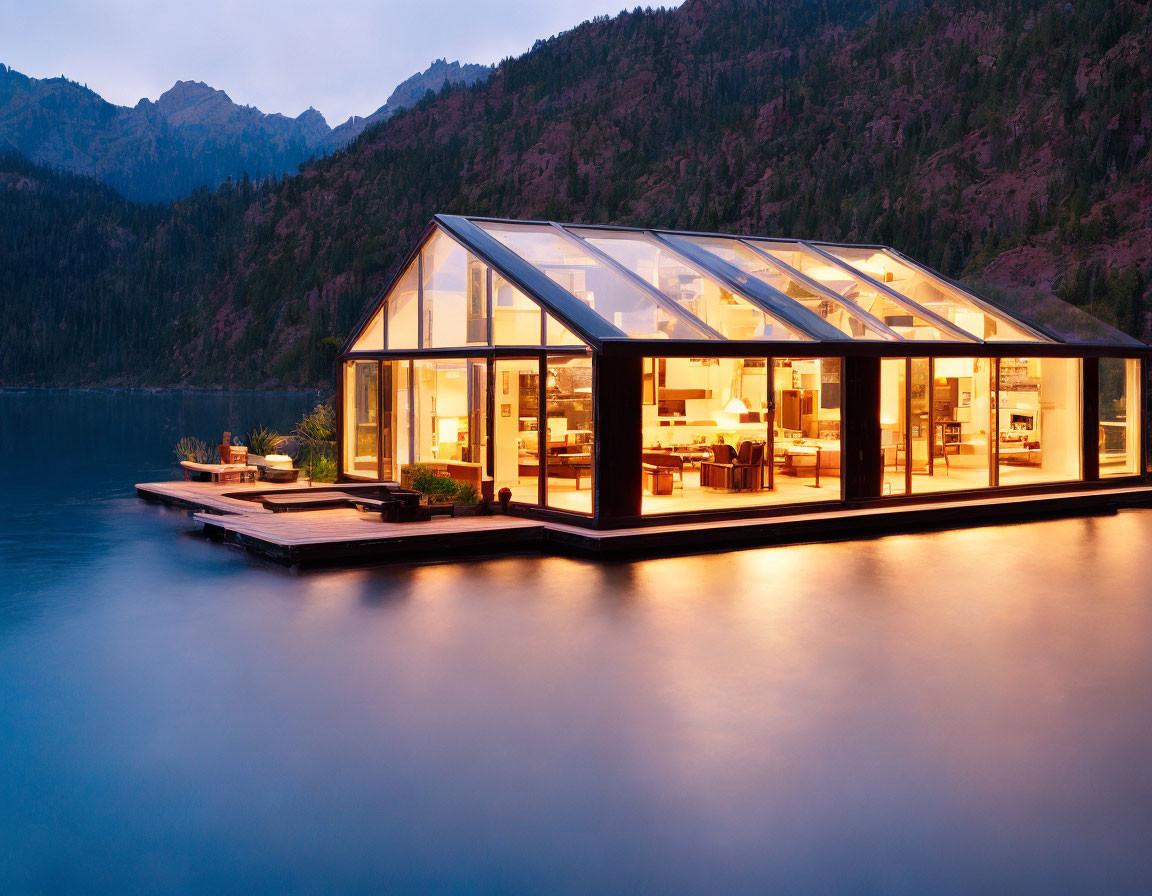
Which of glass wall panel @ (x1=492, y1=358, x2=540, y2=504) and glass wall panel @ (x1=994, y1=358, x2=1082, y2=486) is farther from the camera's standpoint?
glass wall panel @ (x1=994, y1=358, x2=1082, y2=486)

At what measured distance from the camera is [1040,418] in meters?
16.2

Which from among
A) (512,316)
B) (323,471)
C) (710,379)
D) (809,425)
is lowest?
(323,471)

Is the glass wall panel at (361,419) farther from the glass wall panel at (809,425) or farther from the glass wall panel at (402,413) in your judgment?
the glass wall panel at (809,425)

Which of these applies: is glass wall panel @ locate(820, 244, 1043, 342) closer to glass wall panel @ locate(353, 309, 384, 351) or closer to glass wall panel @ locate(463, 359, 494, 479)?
glass wall panel @ locate(463, 359, 494, 479)

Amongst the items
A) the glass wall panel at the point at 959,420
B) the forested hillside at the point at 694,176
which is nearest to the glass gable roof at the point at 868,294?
the glass wall panel at the point at 959,420

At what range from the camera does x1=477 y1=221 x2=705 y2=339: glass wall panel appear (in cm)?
1252

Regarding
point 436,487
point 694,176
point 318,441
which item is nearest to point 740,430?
point 436,487

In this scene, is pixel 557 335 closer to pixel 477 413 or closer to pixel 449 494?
pixel 477 413

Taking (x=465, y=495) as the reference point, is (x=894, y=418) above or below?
above

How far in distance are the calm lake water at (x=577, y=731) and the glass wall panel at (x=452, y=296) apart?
14.2 feet

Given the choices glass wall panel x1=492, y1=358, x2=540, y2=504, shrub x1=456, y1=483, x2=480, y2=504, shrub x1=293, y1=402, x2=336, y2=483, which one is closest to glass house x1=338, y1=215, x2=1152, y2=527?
glass wall panel x1=492, y1=358, x2=540, y2=504

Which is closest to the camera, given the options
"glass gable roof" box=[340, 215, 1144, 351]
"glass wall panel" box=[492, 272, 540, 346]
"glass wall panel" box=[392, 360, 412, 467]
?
"glass gable roof" box=[340, 215, 1144, 351]

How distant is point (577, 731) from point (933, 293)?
1220cm

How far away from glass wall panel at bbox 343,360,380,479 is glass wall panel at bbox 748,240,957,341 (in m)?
5.41
